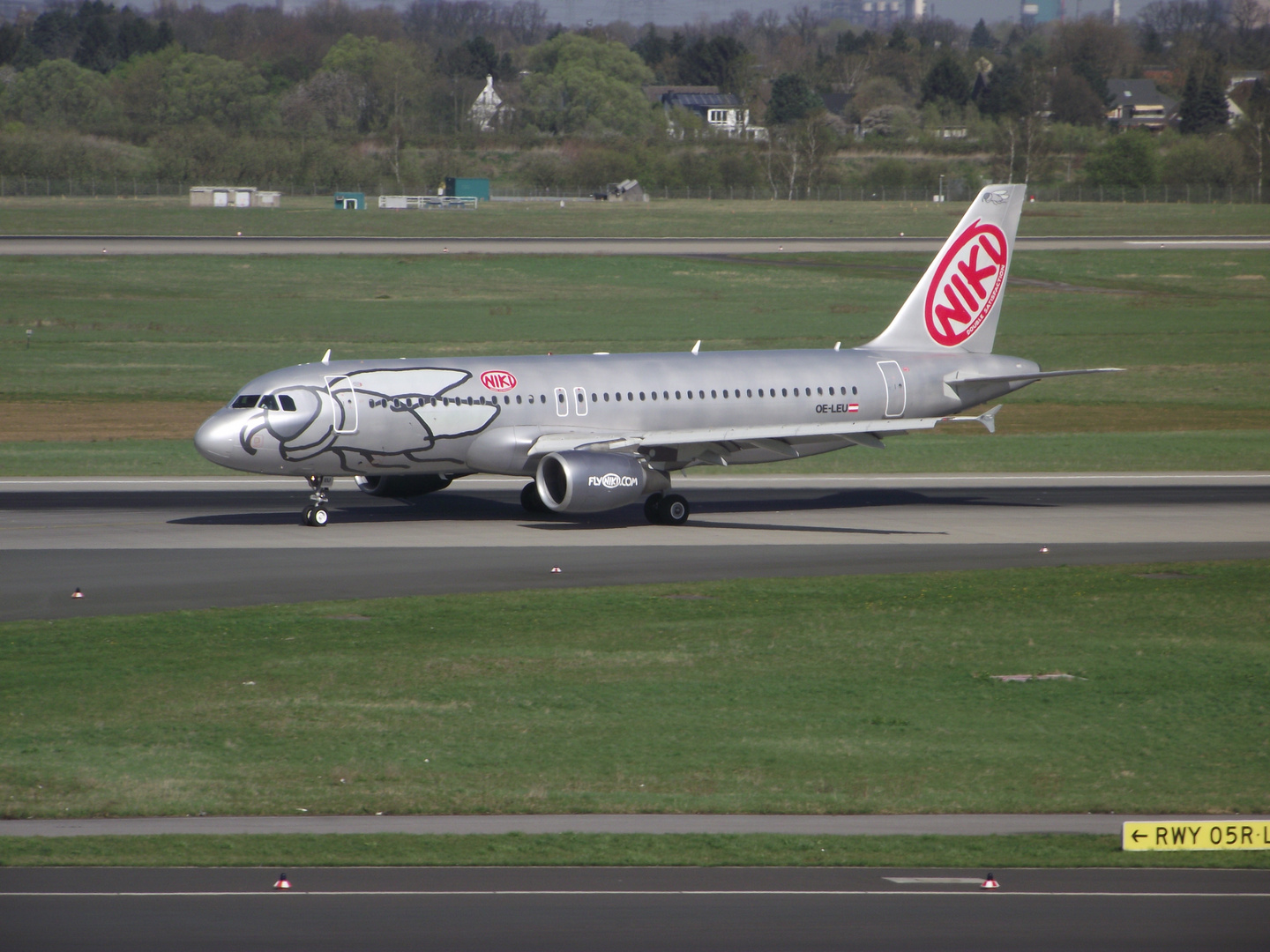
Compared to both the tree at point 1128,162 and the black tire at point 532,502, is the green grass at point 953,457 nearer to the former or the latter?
the black tire at point 532,502

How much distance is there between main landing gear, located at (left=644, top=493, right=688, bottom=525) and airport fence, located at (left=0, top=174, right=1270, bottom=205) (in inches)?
5713

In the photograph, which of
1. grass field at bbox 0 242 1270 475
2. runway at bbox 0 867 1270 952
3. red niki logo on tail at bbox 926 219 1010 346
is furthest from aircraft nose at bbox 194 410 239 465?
runway at bbox 0 867 1270 952

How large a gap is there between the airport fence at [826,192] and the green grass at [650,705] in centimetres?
15667

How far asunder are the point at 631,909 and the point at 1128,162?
7552 inches

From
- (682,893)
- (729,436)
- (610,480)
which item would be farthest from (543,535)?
(682,893)

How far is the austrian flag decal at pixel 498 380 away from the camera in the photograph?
4344 centimetres

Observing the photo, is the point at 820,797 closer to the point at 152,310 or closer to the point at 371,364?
the point at 371,364

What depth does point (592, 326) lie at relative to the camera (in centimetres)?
9694

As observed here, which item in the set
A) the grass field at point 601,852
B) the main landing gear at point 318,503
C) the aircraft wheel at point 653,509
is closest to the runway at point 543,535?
the aircraft wheel at point 653,509

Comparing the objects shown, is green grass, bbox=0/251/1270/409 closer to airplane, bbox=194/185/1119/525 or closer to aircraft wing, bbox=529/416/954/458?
airplane, bbox=194/185/1119/525

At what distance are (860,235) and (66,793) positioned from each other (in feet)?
450

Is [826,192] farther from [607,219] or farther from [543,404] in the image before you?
[543,404]

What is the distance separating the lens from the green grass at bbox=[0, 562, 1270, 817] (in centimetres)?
2002

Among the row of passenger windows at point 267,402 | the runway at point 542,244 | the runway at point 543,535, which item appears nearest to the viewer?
the runway at point 543,535
